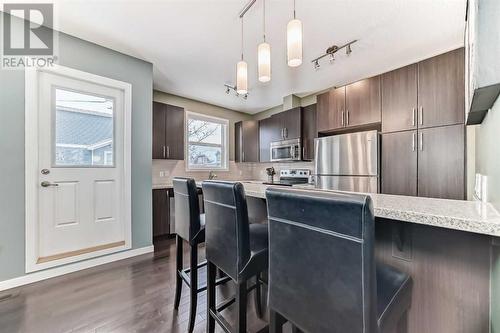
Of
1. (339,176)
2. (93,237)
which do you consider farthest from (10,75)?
(339,176)

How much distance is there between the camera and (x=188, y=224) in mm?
1589

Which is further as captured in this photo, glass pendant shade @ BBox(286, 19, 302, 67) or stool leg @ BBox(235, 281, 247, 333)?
glass pendant shade @ BBox(286, 19, 302, 67)

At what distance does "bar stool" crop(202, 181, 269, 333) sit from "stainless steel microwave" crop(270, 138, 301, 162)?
110 inches

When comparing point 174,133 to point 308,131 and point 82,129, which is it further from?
point 308,131

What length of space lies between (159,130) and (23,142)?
1737 millimetres

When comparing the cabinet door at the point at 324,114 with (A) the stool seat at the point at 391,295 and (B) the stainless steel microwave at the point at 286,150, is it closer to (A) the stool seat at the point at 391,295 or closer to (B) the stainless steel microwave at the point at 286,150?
(B) the stainless steel microwave at the point at 286,150

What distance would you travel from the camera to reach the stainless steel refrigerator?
2.67m

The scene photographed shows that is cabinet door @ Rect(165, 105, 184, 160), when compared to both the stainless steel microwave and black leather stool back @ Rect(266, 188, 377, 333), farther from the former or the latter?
black leather stool back @ Rect(266, 188, 377, 333)

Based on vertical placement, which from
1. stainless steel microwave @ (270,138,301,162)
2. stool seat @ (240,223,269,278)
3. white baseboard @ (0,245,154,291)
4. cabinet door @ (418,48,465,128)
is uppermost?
cabinet door @ (418,48,465,128)

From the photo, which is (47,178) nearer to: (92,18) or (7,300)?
(7,300)

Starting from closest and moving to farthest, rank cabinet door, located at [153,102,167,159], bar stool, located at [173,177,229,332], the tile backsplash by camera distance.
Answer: bar stool, located at [173,177,229,332]
cabinet door, located at [153,102,167,159]
the tile backsplash

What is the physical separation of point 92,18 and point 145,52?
0.66 meters

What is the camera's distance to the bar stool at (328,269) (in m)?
0.61

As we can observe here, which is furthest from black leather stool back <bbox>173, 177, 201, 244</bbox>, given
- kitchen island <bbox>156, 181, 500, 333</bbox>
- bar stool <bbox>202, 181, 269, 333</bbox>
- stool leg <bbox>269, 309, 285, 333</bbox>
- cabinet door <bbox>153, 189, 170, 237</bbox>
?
cabinet door <bbox>153, 189, 170, 237</bbox>
